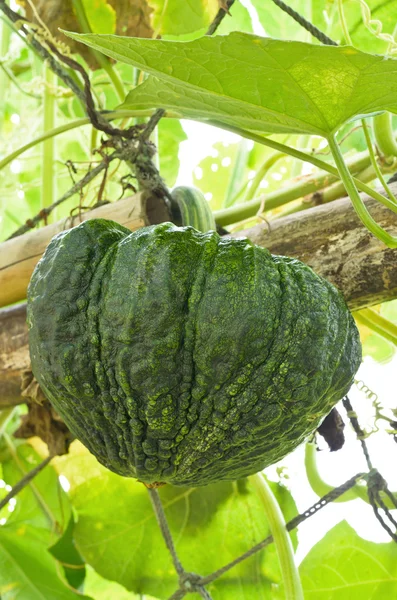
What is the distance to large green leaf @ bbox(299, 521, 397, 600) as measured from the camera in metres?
1.32

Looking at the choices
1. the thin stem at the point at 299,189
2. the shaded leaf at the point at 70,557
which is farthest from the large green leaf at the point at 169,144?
the shaded leaf at the point at 70,557

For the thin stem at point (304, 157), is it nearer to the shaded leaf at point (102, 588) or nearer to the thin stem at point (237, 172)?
the thin stem at point (237, 172)

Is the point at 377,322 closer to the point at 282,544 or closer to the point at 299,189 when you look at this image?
the point at 299,189

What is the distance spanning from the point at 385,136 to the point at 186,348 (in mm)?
620

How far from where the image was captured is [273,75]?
0.69 metres

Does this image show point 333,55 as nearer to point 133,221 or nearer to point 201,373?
point 201,373

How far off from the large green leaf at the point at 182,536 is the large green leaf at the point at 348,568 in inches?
3.2

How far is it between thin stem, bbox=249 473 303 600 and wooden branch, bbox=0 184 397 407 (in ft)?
1.39

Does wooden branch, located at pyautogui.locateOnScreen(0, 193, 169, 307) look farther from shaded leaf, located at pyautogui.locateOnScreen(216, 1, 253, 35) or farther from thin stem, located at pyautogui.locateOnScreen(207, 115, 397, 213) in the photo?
shaded leaf, located at pyautogui.locateOnScreen(216, 1, 253, 35)

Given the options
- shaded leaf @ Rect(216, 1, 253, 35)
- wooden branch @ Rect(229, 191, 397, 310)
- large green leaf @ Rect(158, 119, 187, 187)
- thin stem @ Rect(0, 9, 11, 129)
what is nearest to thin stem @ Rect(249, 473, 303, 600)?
wooden branch @ Rect(229, 191, 397, 310)

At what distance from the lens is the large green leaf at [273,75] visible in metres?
0.63

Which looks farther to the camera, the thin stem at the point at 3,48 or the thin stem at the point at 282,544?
the thin stem at the point at 3,48

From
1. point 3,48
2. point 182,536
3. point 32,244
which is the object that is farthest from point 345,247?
point 3,48

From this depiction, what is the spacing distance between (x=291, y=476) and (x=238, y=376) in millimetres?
774
